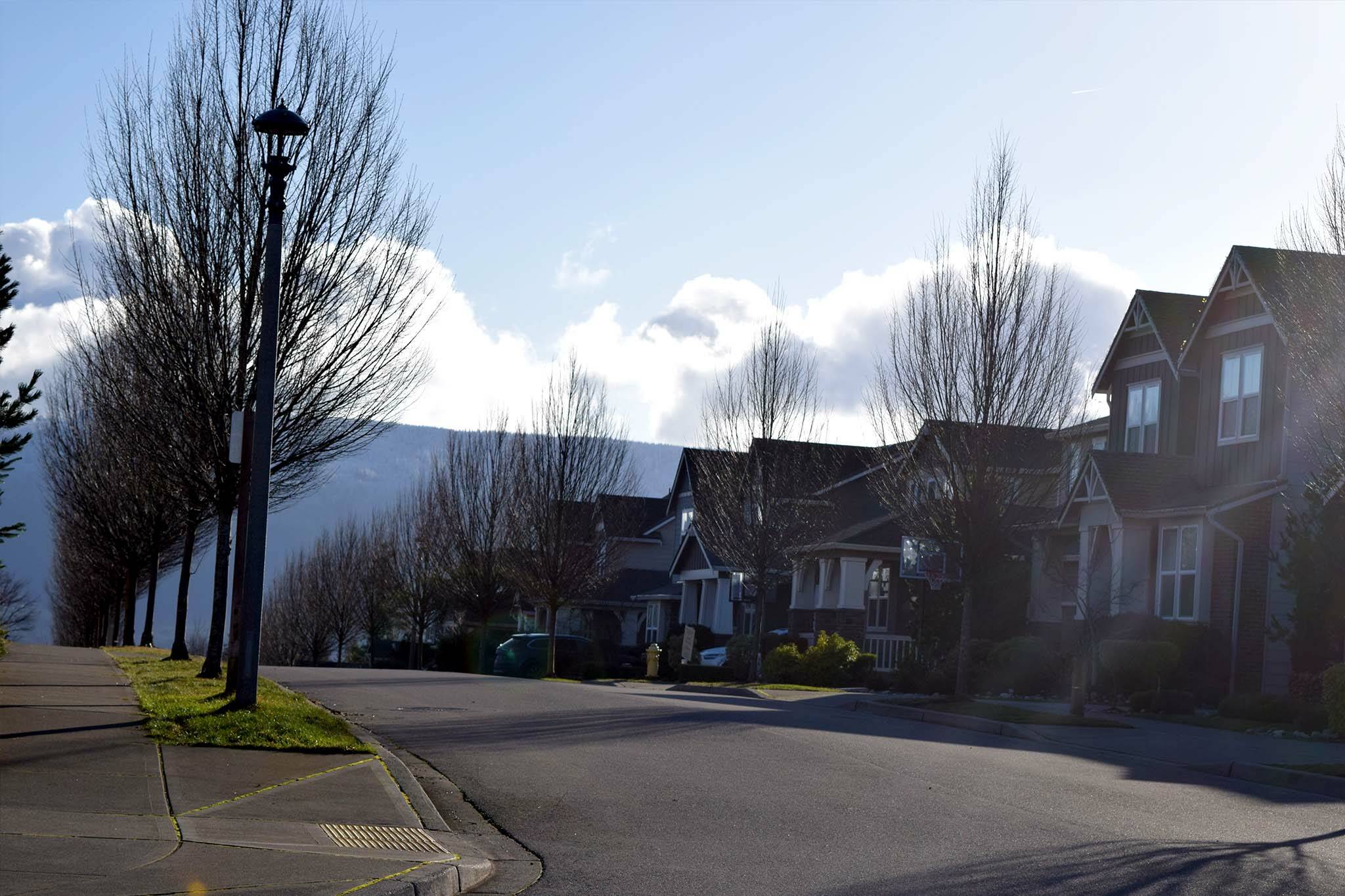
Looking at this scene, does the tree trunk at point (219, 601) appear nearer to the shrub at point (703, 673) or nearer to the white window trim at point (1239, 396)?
the shrub at point (703, 673)

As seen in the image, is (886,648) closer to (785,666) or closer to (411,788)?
(785,666)

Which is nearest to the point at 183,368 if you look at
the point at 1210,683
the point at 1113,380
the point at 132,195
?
Result: the point at 132,195

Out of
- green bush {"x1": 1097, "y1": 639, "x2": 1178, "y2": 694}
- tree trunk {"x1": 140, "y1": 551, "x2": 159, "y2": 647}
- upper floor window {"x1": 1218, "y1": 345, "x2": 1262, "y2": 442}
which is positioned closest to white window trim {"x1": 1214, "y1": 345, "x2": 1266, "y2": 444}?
upper floor window {"x1": 1218, "y1": 345, "x2": 1262, "y2": 442}

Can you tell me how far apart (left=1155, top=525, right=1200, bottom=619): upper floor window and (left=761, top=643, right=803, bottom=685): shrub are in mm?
8696

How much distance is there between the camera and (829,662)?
32062 mm

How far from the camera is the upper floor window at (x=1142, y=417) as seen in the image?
30.6 metres

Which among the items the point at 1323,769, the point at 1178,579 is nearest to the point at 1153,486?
the point at 1178,579

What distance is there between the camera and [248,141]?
16.6 metres

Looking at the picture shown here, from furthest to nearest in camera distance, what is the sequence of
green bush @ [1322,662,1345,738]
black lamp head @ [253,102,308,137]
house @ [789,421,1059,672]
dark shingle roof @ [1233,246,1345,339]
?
house @ [789,421,1059,672], green bush @ [1322,662,1345,738], dark shingle roof @ [1233,246,1345,339], black lamp head @ [253,102,308,137]

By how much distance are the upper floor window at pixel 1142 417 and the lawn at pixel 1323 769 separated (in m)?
Result: 17.0

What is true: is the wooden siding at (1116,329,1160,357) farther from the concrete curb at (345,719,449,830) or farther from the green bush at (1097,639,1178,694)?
the concrete curb at (345,719,449,830)

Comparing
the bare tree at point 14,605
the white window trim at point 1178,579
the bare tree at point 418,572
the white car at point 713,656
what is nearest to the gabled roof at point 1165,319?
the white window trim at point 1178,579

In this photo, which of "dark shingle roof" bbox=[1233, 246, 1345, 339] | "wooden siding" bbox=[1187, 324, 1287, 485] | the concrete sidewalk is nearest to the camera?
the concrete sidewalk

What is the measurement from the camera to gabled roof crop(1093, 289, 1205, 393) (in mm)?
29922
